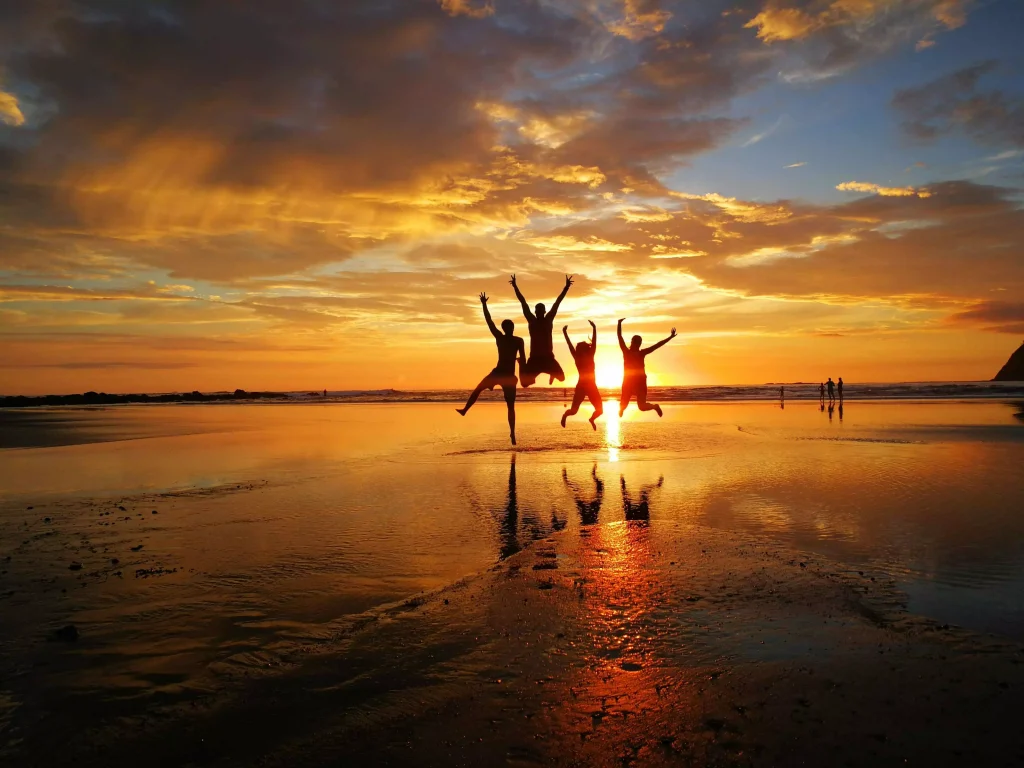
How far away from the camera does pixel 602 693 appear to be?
4.48 m

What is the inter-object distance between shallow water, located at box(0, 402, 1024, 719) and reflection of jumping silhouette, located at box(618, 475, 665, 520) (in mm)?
48

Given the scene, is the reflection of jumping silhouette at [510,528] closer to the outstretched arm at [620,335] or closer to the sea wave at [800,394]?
the outstretched arm at [620,335]

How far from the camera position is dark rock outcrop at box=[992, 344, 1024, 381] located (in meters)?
120

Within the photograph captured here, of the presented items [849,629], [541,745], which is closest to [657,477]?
[849,629]

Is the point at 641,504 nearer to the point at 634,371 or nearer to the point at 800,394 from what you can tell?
the point at 634,371

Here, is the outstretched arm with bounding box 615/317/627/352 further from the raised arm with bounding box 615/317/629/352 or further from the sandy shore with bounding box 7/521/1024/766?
the sandy shore with bounding box 7/521/1024/766

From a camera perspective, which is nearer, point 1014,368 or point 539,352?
point 539,352

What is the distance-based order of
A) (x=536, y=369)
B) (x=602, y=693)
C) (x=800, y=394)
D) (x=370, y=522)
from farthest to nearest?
(x=800, y=394), (x=536, y=369), (x=370, y=522), (x=602, y=693)

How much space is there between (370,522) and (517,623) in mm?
4885

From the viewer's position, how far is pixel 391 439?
80.9ft

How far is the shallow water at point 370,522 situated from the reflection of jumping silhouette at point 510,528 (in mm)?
78

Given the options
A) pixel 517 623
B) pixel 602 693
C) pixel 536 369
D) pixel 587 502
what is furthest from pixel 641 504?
pixel 602 693

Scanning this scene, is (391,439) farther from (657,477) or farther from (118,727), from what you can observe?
(118,727)

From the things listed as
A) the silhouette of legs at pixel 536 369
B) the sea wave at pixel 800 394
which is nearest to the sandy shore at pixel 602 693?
the silhouette of legs at pixel 536 369
